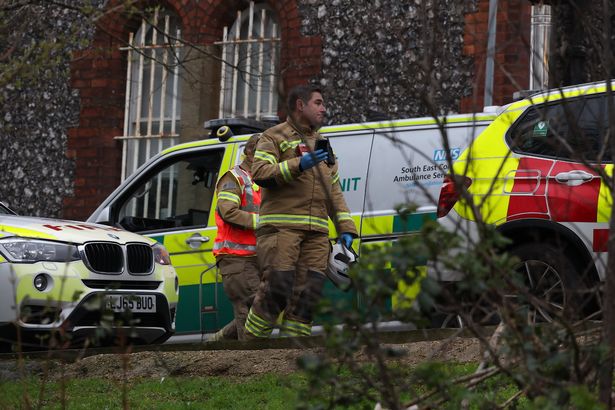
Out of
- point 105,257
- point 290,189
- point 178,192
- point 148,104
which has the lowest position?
point 105,257

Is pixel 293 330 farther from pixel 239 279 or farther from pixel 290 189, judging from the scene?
pixel 239 279

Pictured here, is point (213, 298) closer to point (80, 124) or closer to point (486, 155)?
point (486, 155)

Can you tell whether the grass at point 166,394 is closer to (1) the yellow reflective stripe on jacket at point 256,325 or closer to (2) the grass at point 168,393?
(2) the grass at point 168,393

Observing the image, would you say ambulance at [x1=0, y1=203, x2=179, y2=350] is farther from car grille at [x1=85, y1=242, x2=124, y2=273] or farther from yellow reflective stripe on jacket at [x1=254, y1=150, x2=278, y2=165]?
yellow reflective stripe on jacket at [x1=254, y1=150, x2=278, y2=165]

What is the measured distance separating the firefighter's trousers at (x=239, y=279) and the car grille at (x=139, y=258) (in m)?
0.54

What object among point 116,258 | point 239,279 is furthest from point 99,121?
point 239,279

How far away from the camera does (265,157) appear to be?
8.53 meters

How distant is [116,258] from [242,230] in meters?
0.90

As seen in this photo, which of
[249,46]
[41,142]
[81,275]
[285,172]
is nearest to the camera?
[285,172]

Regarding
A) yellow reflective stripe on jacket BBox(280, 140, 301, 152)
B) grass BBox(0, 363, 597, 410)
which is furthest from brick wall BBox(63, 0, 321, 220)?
grass BBox(0, 363, 597, 410)

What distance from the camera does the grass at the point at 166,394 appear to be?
6773 mm

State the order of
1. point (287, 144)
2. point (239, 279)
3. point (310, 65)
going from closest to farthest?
point (287, 144), point (239, 279), point (310, 65)

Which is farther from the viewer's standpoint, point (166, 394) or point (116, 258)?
point (116, 258)

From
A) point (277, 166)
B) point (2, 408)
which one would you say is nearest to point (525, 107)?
point (277, 166)
